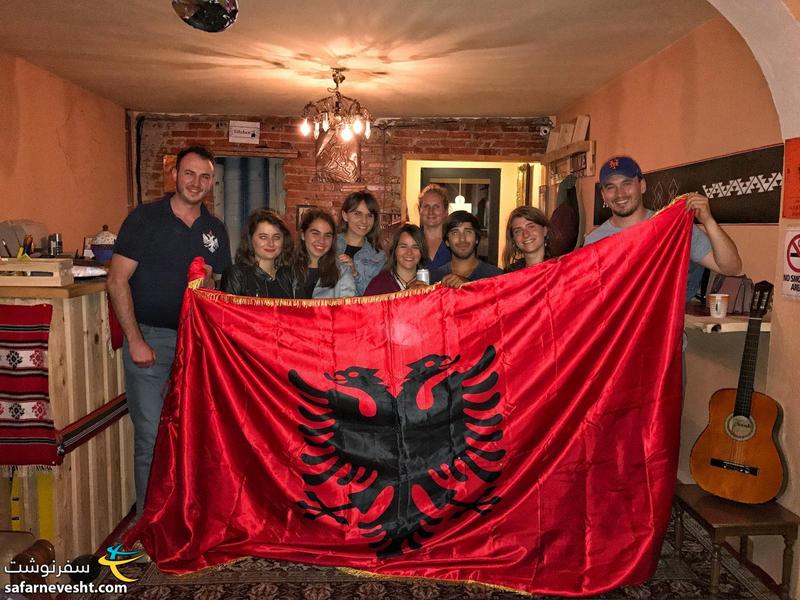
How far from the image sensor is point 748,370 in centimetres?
208

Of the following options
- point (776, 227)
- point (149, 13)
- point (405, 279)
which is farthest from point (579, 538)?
point (149, 13)

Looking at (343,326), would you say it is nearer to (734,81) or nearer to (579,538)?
(579,538)

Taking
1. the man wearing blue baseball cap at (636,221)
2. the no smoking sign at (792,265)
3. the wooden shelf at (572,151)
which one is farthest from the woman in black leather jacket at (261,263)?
the wooden shelf at (572,151)

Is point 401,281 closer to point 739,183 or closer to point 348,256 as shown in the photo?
point 348,256

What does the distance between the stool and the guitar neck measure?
33 cm

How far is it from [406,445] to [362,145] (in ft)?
13.1

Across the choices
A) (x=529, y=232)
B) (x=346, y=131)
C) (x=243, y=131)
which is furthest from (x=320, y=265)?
(x=243, y=131)

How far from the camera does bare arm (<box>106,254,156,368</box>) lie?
222 centimetres

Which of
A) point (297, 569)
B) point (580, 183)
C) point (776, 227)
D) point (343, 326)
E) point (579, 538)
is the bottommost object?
point (297, 569)

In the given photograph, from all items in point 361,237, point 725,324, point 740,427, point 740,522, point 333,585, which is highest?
point 361,237

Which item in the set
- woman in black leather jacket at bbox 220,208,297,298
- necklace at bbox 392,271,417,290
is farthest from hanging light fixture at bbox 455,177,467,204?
woman in black leather jacket at bbox 220,208,297,298

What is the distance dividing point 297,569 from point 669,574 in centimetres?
141

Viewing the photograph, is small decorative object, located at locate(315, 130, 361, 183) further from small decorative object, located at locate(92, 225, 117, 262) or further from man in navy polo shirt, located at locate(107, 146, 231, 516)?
man in navy polo shirt, located at locate(107, 146, 231, 516)

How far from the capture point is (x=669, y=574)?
Result: 2.21 m
